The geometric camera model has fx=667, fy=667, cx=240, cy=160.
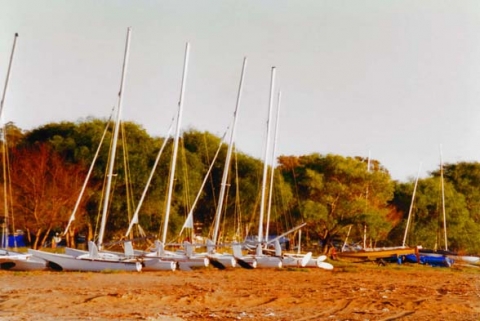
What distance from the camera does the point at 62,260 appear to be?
32.4 m

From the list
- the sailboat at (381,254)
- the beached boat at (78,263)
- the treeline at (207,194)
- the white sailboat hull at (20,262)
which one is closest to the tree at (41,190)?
the treeline at (207,194)

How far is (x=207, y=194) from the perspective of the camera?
57.2 m

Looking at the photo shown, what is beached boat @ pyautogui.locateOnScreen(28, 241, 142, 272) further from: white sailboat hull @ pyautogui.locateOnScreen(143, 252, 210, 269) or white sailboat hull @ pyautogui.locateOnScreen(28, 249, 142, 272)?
white sailboat hull @ pyautogui.locateOnScreen(143, 252, 210, 269)

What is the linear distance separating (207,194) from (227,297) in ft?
111

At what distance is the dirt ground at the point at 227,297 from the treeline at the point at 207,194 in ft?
37.6

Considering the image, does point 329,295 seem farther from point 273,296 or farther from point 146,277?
point 146,277

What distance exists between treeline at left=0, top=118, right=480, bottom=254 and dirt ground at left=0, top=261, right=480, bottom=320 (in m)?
11.5

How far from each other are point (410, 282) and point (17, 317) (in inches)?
904

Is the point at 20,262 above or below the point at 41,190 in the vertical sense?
below

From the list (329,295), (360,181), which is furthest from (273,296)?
(360,181)

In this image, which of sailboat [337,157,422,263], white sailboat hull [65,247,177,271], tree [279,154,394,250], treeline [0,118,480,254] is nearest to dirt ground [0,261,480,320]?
white sailboat hull [65,247,177,271]

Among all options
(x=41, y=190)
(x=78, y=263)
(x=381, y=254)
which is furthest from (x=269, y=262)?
(x=41, y=190)

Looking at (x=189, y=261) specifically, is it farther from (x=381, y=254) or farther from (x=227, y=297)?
(x=381, y=254)

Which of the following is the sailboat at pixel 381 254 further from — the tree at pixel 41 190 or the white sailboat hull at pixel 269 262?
the tree at pixel 41 190
